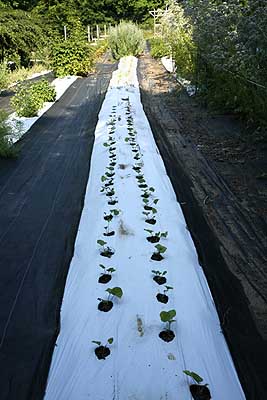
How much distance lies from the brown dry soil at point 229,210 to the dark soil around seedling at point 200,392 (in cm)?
25

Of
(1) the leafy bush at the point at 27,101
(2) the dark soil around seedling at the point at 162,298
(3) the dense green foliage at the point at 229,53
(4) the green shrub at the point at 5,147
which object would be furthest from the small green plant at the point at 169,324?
(1) the leafy bush at the point at 27,101

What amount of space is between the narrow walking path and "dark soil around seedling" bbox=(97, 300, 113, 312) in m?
0.28

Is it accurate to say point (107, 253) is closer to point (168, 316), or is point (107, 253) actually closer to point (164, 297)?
point (164, 297)

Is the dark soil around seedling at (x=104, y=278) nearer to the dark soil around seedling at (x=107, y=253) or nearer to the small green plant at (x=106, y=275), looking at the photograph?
the small green plant at (x=106, y=275)

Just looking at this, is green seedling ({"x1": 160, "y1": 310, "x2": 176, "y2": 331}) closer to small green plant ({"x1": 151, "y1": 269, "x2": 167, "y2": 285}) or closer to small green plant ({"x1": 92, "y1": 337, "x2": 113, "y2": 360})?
small green plant ({"x1": 92, "y1": 337, "x2": 113, "y2": 360})

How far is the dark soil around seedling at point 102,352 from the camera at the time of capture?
2.05m

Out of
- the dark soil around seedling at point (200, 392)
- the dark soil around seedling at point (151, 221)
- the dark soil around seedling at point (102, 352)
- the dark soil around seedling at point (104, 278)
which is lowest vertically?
the dark soil around seedling at point (200, 392)

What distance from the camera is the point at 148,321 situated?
2297 millimetres

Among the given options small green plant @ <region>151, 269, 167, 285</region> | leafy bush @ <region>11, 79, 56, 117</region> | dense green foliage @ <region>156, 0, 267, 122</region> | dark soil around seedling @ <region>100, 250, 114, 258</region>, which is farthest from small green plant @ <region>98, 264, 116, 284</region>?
leafy bush @ <region>11, 79, 56, 117</region>

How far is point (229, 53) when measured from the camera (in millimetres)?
5793

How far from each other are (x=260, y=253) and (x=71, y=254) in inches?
61.0

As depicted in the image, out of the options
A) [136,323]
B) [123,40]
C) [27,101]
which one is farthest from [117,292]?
[123,40]

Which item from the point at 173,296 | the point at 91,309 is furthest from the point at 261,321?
the point at 91,309

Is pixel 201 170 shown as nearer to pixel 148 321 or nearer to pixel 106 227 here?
pixel 106 227
